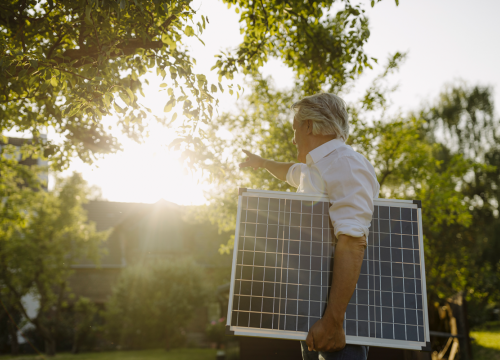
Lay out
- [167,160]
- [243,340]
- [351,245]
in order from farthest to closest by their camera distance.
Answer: [243,340] → [167,160] → [351,245]

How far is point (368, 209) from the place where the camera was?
6.14 feet

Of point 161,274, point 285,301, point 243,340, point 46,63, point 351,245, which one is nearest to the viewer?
point 351,245

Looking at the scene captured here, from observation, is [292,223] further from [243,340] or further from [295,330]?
[243,340]

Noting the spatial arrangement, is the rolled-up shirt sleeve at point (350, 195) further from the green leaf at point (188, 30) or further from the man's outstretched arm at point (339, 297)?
the green leaf at point (188, 30)

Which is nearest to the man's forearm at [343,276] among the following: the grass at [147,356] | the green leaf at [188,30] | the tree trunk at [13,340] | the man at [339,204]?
the man at [339,204]

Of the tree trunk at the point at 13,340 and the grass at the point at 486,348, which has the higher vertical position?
the grass at the point at 486,348

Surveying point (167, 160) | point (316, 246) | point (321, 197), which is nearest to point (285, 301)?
point (316, 246)

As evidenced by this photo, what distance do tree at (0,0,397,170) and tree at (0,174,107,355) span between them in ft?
35.4

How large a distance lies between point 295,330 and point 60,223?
17239 mm

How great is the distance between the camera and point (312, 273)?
2027mm

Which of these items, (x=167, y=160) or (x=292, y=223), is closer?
(x=292, y=223)

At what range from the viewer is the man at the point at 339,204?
183 cm

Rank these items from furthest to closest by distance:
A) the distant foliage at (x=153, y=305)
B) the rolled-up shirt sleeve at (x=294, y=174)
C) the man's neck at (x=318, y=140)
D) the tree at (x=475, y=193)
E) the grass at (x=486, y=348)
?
the distant foliage at (x=153, y=305), the tree at (x=475, y=193), the grass at (x=486, y=348), the rolled-up shirt sleeve at (x=294, y=174), the man's neck at (x=318, y=140)

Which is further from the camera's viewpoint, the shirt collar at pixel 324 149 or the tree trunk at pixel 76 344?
the tree trunk at pixel 76 344
